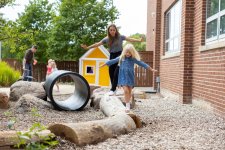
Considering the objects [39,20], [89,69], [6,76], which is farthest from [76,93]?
[39,20]

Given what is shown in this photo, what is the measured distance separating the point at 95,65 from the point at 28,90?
391 inches

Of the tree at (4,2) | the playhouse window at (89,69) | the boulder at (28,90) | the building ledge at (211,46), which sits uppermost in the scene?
the tree at (4,2)

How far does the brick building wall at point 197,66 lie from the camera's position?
7938 millimetres

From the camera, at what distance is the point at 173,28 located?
13695mm

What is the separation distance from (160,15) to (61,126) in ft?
41.6

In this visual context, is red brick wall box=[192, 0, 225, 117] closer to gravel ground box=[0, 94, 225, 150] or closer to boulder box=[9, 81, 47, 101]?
gravel ground box=[0, 94, 225, 150]

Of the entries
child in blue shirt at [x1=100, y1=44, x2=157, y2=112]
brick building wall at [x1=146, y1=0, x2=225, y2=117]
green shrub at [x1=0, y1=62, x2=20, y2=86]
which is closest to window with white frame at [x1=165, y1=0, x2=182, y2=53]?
brick building wall at [x1=146, y1=0, x2=225, y2=117]

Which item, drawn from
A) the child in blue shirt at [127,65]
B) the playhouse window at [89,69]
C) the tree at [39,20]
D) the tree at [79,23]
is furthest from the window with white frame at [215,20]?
the tree at [39,20]

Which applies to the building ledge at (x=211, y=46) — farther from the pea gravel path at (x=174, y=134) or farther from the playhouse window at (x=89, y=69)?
the playhouse window at (x=89, y=69)

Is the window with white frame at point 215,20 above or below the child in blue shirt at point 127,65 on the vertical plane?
above

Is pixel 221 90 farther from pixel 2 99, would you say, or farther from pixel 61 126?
pixel 2 99

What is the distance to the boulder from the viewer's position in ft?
33.6

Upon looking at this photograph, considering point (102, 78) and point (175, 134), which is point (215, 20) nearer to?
point (175, 134)

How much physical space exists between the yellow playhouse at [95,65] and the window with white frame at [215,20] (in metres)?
11.0
